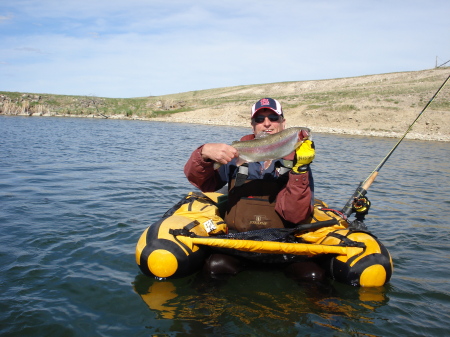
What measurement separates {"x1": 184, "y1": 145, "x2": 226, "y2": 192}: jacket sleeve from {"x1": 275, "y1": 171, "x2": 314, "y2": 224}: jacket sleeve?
896 millimetres

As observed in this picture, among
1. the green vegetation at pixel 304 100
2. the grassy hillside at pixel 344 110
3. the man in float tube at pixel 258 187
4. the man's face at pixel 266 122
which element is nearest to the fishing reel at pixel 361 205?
the man in float tube at pixel 258 187

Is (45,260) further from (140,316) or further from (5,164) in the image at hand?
(5,164)

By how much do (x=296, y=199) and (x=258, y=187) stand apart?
1.98ft

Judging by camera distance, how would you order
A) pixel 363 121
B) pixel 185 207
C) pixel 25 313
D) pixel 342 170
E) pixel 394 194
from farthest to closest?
pixel 363 121, pixel 342 170, pixel 394 194, pixel 185 207, pixel 25 313

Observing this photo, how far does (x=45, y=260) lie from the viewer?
5.69 meters

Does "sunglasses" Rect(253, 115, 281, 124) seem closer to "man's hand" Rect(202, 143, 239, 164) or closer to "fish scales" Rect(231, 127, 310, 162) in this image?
"fish scales" Rect(231, 127, 310, 162)

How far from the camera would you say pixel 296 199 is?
4.91 metres

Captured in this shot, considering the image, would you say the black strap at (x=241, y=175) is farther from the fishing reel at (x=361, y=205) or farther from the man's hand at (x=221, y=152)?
the fishing reel at (x=361, y=205)

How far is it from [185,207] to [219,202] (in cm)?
53

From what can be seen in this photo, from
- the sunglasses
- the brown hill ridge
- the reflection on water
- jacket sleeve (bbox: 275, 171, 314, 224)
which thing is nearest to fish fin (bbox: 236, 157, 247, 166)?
jacket sleeve (bbox: 275, 171, 314, 224)

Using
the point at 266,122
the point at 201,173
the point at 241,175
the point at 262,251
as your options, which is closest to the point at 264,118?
the point at 266,122

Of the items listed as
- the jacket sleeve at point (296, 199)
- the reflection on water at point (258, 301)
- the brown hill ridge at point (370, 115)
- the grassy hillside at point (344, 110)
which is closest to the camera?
the reflection on water at point (258, 301)

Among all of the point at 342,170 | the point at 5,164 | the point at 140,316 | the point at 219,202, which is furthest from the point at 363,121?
the point at 140,316

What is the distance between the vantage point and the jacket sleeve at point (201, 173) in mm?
5008
